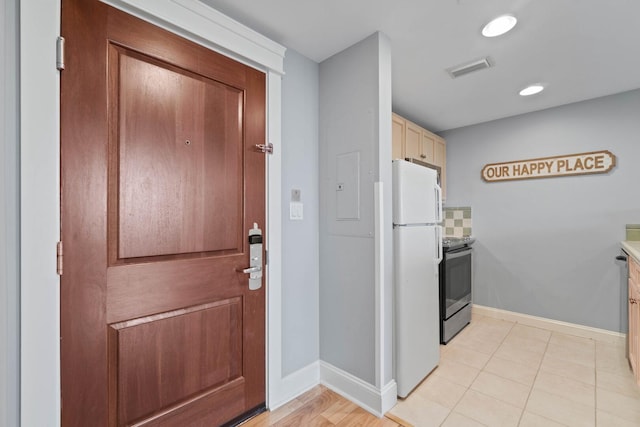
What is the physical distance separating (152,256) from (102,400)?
24.3 inches

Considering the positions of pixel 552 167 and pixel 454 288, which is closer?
pixel 454 288

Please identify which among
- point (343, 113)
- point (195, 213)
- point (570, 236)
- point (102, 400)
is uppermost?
point (343, 113)

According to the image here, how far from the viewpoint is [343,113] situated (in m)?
1.93

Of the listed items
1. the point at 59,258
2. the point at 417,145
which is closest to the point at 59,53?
the point at 59,258

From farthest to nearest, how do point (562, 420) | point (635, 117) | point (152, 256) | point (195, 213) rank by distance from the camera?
point (635, 117) < point (562, 420) < point (195, 213) < point (152, 256)


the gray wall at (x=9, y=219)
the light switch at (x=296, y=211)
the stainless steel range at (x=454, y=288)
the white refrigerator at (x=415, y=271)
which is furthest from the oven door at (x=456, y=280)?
the gray wall at (x=9, y=219)

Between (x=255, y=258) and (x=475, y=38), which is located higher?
(x=475, y=38)

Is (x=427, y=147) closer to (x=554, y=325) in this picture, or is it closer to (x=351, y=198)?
(x=351, y=198)

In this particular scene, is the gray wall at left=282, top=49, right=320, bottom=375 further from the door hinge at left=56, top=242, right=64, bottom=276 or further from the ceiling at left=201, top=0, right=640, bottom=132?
the door hinge at left=56, top=242, right=64, bottom=276

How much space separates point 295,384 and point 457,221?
9.39 ft

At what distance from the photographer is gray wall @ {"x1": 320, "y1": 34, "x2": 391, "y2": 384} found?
1.77m

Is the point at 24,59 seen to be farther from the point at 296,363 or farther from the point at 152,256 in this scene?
the point at 296,363

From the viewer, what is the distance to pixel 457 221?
3.65m

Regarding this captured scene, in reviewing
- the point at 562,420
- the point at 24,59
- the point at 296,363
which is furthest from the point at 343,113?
the point at 562,420
